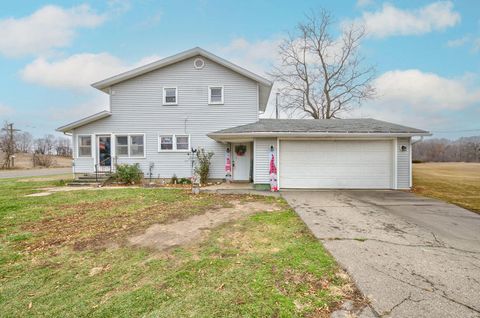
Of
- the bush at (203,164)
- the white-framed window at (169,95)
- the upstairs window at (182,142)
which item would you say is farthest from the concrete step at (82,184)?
the white-framed window at (169,95)

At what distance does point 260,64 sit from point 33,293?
2319cm

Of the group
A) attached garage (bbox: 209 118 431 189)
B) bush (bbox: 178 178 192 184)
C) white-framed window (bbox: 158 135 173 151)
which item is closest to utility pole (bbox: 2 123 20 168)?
white-framed window (bbox: 158 135 173 151)

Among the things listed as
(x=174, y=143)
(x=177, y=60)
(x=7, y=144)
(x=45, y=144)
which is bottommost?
(x=174, y=143)

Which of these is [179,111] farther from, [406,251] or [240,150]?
[406,251]

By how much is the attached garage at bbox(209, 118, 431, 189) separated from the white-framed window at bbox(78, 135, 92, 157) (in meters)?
7.70

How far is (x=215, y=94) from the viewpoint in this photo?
1264 cm

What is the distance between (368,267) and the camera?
3264mm

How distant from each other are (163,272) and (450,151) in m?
65.3

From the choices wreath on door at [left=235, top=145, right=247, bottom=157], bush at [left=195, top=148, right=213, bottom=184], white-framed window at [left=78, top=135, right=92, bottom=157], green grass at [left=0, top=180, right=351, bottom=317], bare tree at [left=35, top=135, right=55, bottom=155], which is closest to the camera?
green grass at [left=0, top=180, right=351, bottom=317]

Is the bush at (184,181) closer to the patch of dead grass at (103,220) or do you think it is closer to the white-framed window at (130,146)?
the white-framed window at (130,146)

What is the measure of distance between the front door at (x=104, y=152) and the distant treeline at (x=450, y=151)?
2058 inches

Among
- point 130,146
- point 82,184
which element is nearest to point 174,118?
point 130,146

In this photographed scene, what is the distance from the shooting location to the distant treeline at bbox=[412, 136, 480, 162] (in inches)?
1772

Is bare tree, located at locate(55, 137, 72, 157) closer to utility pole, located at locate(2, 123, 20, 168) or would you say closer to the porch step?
utility pole, located at locate(2, 123, 20, 168)
